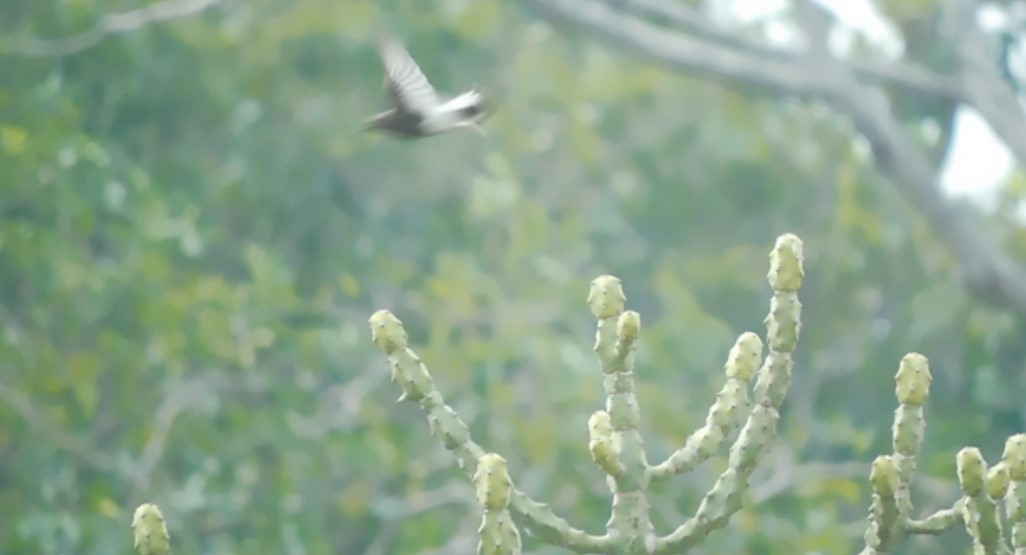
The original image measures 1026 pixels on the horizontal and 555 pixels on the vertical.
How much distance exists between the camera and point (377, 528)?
9.14 m

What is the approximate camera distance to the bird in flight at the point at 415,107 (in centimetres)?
396

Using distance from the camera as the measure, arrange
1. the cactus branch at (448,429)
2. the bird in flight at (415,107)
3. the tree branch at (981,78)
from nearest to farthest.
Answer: the cactus branch at (448,429) → the bird in flight at (415,107) → the tree branch at (981,78)

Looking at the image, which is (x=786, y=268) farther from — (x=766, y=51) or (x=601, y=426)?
(x=766, y=51)

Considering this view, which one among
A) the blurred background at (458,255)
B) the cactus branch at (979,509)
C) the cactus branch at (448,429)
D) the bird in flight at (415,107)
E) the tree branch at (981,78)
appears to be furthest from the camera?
the tree branch at (981,78)

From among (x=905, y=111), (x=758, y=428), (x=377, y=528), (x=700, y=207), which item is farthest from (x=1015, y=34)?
(x=758, y=428)

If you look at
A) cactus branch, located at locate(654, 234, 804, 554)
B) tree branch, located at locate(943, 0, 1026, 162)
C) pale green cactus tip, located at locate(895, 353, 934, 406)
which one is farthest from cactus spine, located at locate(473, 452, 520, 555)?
tree branch, located at locate(943, 0, 1026, 162)

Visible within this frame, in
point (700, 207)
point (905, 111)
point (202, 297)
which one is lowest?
point (700, 207)

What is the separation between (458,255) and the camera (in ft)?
33.8

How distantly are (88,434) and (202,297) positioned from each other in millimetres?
772

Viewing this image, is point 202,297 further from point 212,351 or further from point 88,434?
point 88,434

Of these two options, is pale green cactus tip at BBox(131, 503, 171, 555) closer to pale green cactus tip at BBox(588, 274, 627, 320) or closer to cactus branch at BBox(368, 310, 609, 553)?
cactus branch at BBox(368, 310, 609, 553)

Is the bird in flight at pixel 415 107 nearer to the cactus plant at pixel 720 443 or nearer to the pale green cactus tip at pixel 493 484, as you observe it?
the cactus plant at pixel 720 443

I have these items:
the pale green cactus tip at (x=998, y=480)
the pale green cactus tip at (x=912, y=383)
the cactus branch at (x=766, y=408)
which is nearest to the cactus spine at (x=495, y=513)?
the cactus branch at (x=766, y=408)

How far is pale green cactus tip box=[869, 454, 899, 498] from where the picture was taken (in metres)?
2.65
